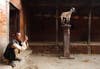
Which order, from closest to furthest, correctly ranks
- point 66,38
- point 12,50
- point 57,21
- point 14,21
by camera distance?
point 12,50 < point 66,38 < point 14,21 < point 57,21

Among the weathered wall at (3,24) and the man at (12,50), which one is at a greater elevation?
the weathered wall at (3,24)

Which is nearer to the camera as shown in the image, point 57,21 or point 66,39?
point 66,39

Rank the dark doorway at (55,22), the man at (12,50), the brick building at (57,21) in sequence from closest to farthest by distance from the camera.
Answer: the man at (12,50) → the brick building at (57,21) → the dark doorway at (55,22)

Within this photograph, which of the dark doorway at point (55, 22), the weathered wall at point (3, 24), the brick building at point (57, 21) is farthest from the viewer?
the dark doorway at point (55, 22)

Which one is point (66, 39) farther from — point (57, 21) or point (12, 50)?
point (12, 50)

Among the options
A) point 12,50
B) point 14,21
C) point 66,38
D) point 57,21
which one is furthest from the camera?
point 57,21

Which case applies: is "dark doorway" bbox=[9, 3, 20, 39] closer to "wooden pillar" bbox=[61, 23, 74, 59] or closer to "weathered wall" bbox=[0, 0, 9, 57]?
"wooden pillar" bbox=[61, 23, 74, 59]

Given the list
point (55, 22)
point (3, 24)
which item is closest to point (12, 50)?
point (3, 24)

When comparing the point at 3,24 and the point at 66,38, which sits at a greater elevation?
the point at 3,24

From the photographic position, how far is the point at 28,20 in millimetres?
17984

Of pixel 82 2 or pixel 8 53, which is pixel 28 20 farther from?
pixel 8 53

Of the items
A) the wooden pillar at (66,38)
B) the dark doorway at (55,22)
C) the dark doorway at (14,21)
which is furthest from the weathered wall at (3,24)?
the dark doorway at (55,22)

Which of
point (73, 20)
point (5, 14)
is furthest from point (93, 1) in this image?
point (5, 14)

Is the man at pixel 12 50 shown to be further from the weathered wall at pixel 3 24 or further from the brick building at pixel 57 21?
the brick building at pixel 57 21
